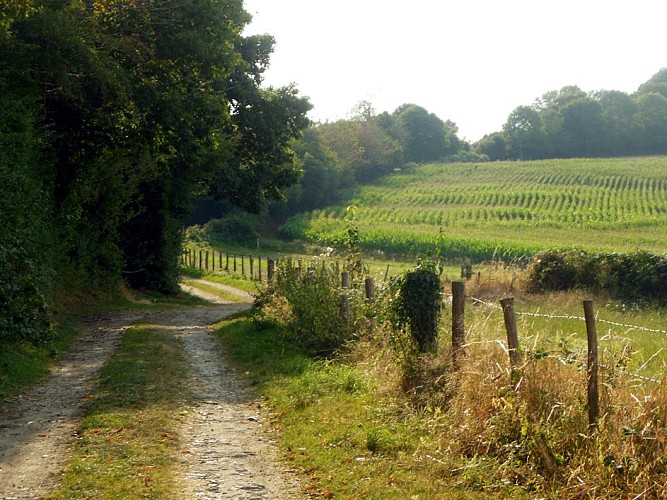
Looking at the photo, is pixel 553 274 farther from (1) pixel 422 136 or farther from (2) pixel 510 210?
(1) pixel 422 136

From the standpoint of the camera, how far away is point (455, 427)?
348 inches

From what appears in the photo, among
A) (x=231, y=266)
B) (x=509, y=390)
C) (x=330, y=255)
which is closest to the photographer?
(x=509, y=390)

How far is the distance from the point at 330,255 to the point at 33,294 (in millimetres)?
6531

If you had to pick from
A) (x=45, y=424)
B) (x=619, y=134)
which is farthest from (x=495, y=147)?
(x=45, y=424)

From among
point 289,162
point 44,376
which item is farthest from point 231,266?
point 44,376

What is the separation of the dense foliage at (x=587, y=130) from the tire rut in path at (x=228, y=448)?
12626cm

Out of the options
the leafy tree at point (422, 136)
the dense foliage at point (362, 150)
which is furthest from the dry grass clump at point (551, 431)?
the leafy tree at point (422, 136)

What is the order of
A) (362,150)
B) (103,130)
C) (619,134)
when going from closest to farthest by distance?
(103,130) < (362,150) < (619,134)

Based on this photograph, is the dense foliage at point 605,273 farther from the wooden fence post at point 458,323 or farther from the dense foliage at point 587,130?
the dense foliage at point 587,130

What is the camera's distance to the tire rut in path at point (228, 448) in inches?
314

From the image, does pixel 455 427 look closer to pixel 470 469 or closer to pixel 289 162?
pixel 470 469

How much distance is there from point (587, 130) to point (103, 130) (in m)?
121

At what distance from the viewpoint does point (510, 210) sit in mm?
80750

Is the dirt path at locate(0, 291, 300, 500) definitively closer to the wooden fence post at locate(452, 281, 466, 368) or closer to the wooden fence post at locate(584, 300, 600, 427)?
the wooden fence post at locate(452, 281, 466, 368)
